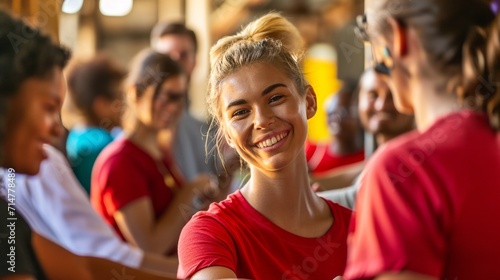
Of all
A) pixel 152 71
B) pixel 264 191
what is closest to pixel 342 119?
pixel 152 71

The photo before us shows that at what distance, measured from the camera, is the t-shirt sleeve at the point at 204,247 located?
1.24 meters

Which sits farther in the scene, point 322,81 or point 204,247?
point 322,81

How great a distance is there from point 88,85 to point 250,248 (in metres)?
1.91

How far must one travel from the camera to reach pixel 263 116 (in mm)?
1334

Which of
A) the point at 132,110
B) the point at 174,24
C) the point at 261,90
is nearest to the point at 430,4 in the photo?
the point at 261,90

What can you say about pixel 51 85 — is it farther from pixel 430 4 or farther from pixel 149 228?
pixel 430 4

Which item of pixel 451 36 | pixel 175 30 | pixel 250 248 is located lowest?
pixel 175 30

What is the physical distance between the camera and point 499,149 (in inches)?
40.0

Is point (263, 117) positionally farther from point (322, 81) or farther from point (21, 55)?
point (322, 81)

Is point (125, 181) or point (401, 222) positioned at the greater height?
point (401, 222)

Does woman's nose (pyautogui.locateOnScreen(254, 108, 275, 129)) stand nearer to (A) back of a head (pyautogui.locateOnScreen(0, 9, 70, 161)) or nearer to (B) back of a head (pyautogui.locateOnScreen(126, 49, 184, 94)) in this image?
(A) back of a head (pyautogui.locateOnScreen(0, 9, 70, 161))

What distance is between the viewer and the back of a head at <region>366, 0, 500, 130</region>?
1.02 meters

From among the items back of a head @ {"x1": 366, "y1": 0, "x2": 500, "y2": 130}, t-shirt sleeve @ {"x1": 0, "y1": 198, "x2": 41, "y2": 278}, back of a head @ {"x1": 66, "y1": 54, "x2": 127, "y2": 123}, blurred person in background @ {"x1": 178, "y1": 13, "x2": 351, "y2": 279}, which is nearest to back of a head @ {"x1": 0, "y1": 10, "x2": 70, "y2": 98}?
t-shirt sleeve @ {"x1": 0, "y1": 198, "x2": 41, "y2": 278}

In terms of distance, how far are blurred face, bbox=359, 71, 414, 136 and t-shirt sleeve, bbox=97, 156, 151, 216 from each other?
2.31 ft
